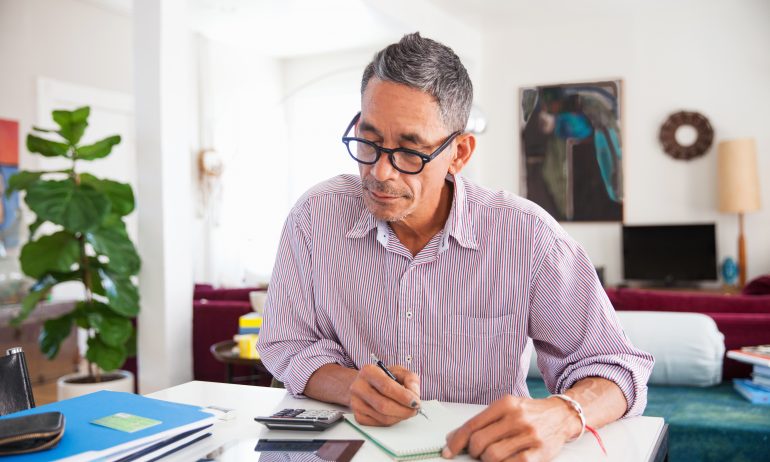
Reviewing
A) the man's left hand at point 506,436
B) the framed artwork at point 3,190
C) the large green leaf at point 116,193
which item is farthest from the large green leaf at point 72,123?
the man's left hand at point 506,436

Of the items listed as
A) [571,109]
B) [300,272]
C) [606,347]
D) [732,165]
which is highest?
[571,109]

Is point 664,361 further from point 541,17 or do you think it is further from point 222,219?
point 222,219

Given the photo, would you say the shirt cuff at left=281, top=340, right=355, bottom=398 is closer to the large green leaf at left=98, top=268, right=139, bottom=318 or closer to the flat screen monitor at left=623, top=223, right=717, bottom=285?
the large green leaf at left=98, top=268, right=139, bottom=318

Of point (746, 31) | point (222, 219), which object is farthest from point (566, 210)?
point (222, 219)

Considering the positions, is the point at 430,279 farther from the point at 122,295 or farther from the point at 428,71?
the point at 122,295

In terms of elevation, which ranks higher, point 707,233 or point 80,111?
point 80,111

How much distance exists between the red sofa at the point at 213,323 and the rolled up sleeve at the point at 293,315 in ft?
6.18

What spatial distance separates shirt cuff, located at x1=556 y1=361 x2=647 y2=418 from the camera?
118cm

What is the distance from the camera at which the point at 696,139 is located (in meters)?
6.27

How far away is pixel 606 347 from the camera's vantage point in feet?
4.18

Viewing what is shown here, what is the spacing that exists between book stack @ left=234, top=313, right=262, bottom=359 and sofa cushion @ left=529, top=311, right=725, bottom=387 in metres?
1.44

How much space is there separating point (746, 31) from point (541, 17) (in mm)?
1753

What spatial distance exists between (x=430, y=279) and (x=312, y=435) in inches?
16.8

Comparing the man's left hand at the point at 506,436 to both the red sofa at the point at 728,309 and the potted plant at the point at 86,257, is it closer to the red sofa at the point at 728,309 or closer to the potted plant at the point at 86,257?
the red sofa at the point at 728,309
